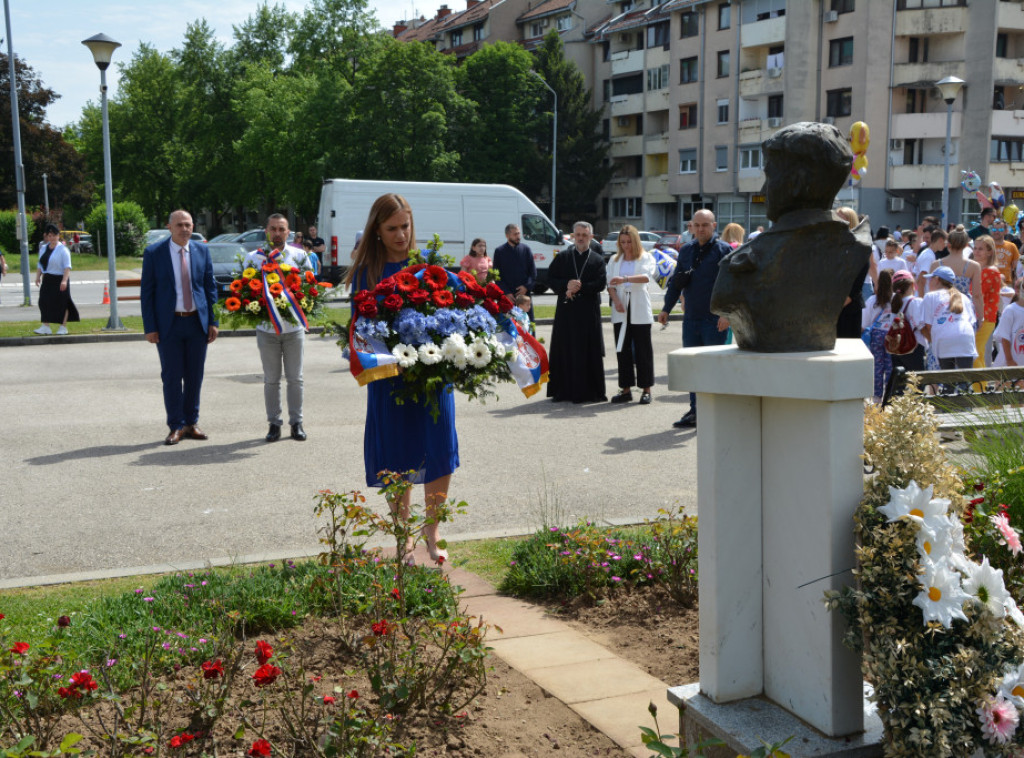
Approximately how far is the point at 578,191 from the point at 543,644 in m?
66.6

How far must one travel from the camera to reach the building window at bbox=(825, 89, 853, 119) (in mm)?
54781

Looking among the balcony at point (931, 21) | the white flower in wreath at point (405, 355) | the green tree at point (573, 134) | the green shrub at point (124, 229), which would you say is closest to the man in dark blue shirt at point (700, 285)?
the white flower in wreath at point (405, 355)

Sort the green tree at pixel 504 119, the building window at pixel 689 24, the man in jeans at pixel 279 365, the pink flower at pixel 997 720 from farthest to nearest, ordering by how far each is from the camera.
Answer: the green tree at pixel 504 119
the building window at pixel 689 24
the man in jeans at pixel 279 365
the pink flower at pixel 997 720

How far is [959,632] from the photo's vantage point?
3.18m

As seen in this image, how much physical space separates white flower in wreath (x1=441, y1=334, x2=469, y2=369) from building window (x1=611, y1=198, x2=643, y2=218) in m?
66.9

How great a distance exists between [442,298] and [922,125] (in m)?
53.2

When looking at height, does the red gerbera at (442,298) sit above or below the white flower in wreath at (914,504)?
above

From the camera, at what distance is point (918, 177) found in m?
53.5

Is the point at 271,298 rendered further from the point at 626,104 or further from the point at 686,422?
the point at 626,104

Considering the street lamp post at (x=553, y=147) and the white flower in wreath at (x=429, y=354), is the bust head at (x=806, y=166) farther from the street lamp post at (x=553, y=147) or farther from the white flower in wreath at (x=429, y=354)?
the street lamp post at (x=553, y=147)

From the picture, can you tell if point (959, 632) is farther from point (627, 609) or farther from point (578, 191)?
point (578, 191)

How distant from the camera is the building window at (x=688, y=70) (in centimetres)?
6569

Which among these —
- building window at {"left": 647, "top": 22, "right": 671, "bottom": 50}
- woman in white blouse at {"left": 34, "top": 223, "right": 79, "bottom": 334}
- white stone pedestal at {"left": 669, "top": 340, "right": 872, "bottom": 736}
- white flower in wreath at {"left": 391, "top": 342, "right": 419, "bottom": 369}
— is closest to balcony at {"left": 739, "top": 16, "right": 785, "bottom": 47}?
building window at {"left": 647, "top": 22, "right": 671, "bottom": 50}

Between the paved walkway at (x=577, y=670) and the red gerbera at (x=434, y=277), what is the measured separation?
1.61m
